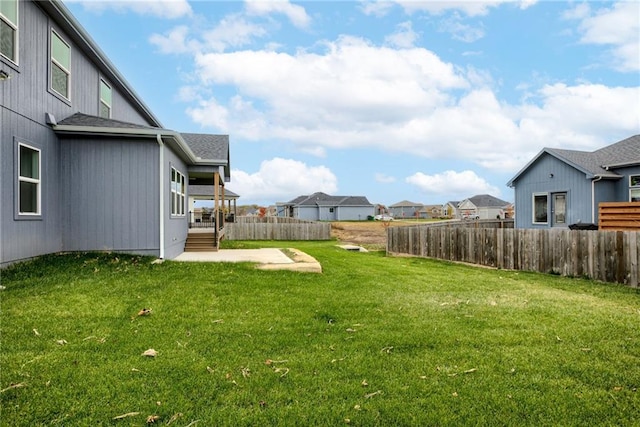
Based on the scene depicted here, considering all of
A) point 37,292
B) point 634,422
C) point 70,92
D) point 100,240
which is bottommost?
point 634,422

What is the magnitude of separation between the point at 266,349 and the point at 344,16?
39.9ft

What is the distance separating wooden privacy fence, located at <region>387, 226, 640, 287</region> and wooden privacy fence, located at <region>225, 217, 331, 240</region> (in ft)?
36.4

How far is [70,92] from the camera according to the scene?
383 inches

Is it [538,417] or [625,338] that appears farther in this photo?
[625,338]

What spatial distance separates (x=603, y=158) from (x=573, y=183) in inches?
97.2

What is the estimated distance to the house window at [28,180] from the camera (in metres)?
7.66

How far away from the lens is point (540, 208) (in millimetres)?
18938

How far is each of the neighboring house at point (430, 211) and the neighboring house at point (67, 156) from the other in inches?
3272

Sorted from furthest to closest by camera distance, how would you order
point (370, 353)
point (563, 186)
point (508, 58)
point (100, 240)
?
point (563, 186), point (508, 58), point (100, 240), point (370, 353)

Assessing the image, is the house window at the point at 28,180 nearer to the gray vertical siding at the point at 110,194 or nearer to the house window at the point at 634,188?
the gray vertical siding at the point at 110,194

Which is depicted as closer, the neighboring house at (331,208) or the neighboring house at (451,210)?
the neighboring house at (331,208)

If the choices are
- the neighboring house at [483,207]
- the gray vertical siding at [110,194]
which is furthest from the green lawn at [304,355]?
the neighboring house at [483,207]

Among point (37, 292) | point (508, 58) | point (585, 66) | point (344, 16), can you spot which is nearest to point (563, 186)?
point (585, 66)

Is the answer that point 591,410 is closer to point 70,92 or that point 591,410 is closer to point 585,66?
point 70,92
